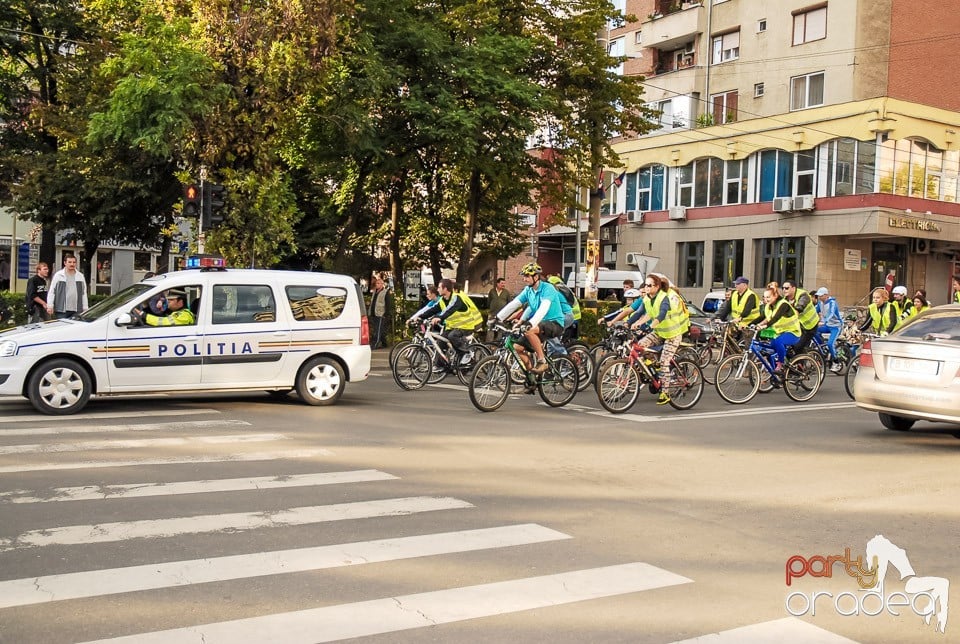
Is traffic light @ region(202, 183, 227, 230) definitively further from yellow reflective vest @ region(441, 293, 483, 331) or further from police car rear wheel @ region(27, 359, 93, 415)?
police car rear wheel @ region(27, 359, 93, 415)

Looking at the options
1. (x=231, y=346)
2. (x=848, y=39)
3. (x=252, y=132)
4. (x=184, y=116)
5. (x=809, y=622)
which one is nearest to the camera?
(x=809, y=622)

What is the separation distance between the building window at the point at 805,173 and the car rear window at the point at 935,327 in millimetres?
29916

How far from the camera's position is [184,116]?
17.0 meters

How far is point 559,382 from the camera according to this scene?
13273 mm

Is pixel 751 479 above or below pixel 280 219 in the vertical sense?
below

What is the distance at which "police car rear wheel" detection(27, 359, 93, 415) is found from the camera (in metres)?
11.0

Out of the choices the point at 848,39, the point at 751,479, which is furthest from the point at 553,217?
the point at 751,479

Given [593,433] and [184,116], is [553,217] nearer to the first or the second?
[184,116]

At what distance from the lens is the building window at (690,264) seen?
4472 cm

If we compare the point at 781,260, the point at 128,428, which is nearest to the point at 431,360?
the point at 128,428

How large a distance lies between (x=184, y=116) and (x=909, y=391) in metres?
12.5

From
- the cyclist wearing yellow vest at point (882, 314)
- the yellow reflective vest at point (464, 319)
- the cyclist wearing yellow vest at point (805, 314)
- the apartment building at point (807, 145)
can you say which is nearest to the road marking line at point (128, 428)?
the yellow reflective vest at point (464, 319)

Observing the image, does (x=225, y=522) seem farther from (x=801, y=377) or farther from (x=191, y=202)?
(x=191, y=202)

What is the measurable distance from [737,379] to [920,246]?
2958 centimetres
